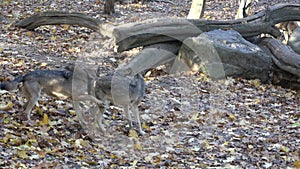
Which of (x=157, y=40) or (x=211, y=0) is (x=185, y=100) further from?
(x=211, y=0)

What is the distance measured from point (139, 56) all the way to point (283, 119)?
3.86 meters

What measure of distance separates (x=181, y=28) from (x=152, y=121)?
4.37 metres

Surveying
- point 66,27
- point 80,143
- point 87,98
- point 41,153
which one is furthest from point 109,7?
point 41,153

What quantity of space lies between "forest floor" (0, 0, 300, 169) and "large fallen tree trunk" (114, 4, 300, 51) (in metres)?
0.58

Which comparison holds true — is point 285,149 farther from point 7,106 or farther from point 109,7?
point 109,7

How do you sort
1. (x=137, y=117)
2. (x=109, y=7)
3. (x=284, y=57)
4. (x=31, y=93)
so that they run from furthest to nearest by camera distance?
(x=109, y=7)
(x=284, y=57)
(x=137, y=117)
(x=31, y=93)

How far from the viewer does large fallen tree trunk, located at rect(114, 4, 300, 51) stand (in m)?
12.1

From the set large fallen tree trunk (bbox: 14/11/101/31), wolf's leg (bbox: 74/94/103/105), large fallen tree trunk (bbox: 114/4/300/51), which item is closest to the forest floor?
large fallen tree trunk (bbox: 14/11/101/31)

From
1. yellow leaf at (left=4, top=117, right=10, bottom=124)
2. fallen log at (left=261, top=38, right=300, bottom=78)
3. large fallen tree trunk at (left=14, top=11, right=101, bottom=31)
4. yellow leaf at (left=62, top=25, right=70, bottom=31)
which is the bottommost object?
yellow leaf at (left=4, top=117, right=10, bottom=124)

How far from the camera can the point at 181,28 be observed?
1264cm

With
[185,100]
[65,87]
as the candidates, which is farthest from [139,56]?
[65,87]

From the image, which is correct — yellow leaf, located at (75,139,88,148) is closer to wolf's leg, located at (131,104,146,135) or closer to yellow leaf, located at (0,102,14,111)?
wolf's leg, located at (131,104,146,135)

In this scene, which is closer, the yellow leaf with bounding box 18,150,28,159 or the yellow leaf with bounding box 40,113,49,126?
the yellow leaf with bounding box 18,150,28,159

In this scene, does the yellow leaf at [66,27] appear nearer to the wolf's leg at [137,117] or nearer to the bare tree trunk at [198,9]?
the bare tree trunk at [198,9]
